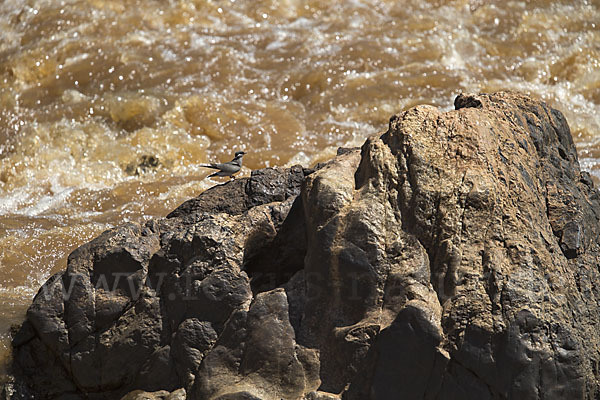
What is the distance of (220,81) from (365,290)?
249 inches

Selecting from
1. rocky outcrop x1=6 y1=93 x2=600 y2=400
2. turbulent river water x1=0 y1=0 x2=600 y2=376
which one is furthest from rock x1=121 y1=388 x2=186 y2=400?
turbulent river water x1=0 y1=0 x2=600 y2=376

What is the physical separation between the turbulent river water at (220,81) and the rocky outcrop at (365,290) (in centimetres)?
257

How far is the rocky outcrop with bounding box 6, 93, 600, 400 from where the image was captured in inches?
136

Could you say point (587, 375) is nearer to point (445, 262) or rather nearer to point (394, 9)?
point (445, 262)

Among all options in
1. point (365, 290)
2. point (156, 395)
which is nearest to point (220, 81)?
point (156, 395)

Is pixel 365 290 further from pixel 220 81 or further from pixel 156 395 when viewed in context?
pixel 220 81

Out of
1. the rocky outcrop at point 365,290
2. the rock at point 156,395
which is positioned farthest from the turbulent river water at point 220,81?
the rock at point 156,395

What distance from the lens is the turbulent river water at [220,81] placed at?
7.95 m

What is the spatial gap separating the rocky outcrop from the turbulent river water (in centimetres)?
257

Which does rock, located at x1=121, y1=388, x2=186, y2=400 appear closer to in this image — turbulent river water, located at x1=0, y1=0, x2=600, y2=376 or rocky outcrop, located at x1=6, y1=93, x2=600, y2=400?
rocky outcrop, located at x1=6, y1=93, x2=600, y2=400

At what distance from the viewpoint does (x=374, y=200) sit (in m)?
3.80

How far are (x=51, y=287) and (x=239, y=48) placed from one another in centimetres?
663

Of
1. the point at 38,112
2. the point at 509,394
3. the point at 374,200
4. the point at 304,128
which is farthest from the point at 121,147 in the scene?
the point at 509,394

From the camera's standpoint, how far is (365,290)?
3656 millimetres
